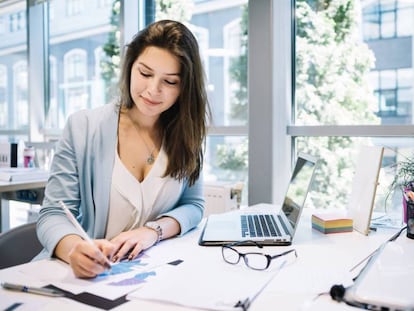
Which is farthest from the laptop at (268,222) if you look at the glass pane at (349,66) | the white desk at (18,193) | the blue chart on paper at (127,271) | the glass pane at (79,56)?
the glass pane at (79,56)

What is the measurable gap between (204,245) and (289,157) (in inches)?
43.7

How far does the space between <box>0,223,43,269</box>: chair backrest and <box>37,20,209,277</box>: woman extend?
0.16 metres

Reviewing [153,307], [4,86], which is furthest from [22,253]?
[4,86]

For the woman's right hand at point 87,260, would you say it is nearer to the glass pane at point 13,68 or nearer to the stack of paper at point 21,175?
the stack of paper at point 21,175

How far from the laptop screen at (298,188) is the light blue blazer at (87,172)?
0.34m

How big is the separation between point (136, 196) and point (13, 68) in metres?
3.17

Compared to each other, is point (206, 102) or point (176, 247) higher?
point (206, 102)

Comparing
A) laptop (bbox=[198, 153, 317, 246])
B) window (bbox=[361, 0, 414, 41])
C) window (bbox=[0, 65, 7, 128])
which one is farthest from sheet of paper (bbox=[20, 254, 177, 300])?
window (bbox=[0, 65, 7, 128])

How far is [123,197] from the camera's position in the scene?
120 cm

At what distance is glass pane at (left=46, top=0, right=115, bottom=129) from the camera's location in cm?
302

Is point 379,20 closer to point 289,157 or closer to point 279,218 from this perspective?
point 289,157

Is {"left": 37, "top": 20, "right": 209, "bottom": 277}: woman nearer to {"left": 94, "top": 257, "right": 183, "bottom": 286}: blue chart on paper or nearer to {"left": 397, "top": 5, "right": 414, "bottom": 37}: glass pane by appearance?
{"left": 94, "top": 257, "right": 183, "bottom": 286}: blue chart on paper

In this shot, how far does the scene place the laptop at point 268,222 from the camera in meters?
1.13

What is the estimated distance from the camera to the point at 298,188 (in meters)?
1.35
